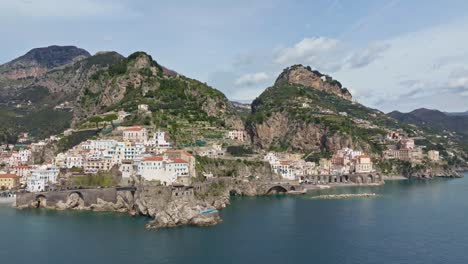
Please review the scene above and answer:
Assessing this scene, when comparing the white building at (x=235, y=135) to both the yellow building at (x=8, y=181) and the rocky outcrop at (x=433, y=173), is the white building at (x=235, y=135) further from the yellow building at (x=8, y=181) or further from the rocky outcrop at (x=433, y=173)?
the rocky outcrop at (x=433, y=173)

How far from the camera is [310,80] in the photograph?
176m

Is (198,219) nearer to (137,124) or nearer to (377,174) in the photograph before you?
(137,124)

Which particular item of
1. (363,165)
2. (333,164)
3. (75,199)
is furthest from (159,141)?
(363,165)

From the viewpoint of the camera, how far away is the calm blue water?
3603cm

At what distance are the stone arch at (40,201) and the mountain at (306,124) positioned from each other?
71555 millimetres

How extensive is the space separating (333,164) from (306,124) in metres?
18.3

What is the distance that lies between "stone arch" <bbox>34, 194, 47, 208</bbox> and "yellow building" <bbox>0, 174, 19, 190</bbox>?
15.7m

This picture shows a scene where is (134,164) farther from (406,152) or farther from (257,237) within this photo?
(406,152)

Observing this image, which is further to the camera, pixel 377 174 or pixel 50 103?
pixel 50 103

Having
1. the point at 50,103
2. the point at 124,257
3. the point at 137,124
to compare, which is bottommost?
the point at 124,257

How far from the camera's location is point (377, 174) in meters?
99.6

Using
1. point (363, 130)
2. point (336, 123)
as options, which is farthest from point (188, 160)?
point (363, 130)

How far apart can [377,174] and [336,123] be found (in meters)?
23.0

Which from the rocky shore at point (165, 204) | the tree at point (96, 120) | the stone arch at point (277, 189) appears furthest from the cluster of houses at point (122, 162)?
the stone arch at point (277, 189)
